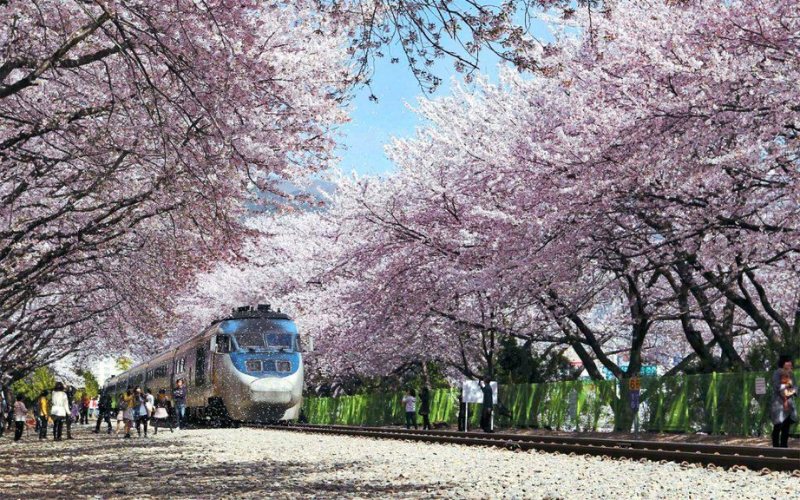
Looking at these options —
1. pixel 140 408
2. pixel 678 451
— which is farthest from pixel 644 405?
pixel 140 408

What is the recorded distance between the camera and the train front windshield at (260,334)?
1200 inches

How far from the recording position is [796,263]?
24.7 m

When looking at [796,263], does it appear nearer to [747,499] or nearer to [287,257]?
[747,499]

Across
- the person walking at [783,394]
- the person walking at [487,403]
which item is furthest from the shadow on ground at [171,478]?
the person walking at [487,403]

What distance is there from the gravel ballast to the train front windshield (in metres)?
9.50

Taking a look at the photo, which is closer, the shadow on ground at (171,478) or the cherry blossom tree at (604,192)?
the shadow on ground at (171,478)

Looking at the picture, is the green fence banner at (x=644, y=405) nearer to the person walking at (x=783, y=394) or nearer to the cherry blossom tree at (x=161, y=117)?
the person walking at (x=783, y=394)

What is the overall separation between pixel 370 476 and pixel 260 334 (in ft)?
57.2

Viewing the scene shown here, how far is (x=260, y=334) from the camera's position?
101 ft

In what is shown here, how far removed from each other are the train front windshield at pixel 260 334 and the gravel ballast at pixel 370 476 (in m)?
9.50

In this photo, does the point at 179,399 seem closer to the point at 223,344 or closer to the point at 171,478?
the point at 223,344

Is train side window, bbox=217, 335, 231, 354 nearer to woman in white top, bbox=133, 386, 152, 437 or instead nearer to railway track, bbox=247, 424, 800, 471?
woman in white top, bbox=133, 386, 152, 437

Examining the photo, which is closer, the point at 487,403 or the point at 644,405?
the point at 644,405

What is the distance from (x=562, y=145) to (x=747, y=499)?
11.6 m
